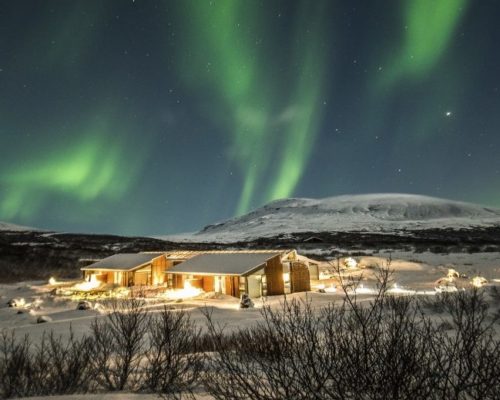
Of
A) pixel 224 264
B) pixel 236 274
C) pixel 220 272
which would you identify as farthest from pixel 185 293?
pixel 236 274

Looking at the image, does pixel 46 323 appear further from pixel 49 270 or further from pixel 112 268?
pixel 49 270

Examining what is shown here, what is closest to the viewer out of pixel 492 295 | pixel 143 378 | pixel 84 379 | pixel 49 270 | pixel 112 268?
pixel 84 379

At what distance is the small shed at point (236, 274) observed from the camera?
2998 centimetres

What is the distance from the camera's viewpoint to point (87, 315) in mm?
22094

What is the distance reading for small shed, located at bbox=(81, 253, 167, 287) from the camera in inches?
1505

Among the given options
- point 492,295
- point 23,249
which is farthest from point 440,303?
point 23,249

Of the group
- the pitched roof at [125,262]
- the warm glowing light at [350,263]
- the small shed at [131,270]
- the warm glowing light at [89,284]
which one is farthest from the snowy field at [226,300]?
the pitched roof at [125,262]

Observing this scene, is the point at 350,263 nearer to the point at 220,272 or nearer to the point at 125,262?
the point at 220,272

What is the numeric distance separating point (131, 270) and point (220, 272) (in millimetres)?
11585

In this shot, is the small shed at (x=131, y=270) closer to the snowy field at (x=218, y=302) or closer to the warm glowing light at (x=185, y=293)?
the snowy field at (x=218, y=302)

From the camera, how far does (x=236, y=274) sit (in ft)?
96.6

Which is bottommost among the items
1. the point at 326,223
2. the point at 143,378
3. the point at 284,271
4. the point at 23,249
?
the point at 143,378

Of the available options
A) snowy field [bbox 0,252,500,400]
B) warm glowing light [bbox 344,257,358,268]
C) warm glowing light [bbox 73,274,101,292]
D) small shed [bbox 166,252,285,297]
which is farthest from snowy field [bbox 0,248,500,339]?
warm glowing light [bbox 73,274,101,292]

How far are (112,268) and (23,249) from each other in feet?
109
